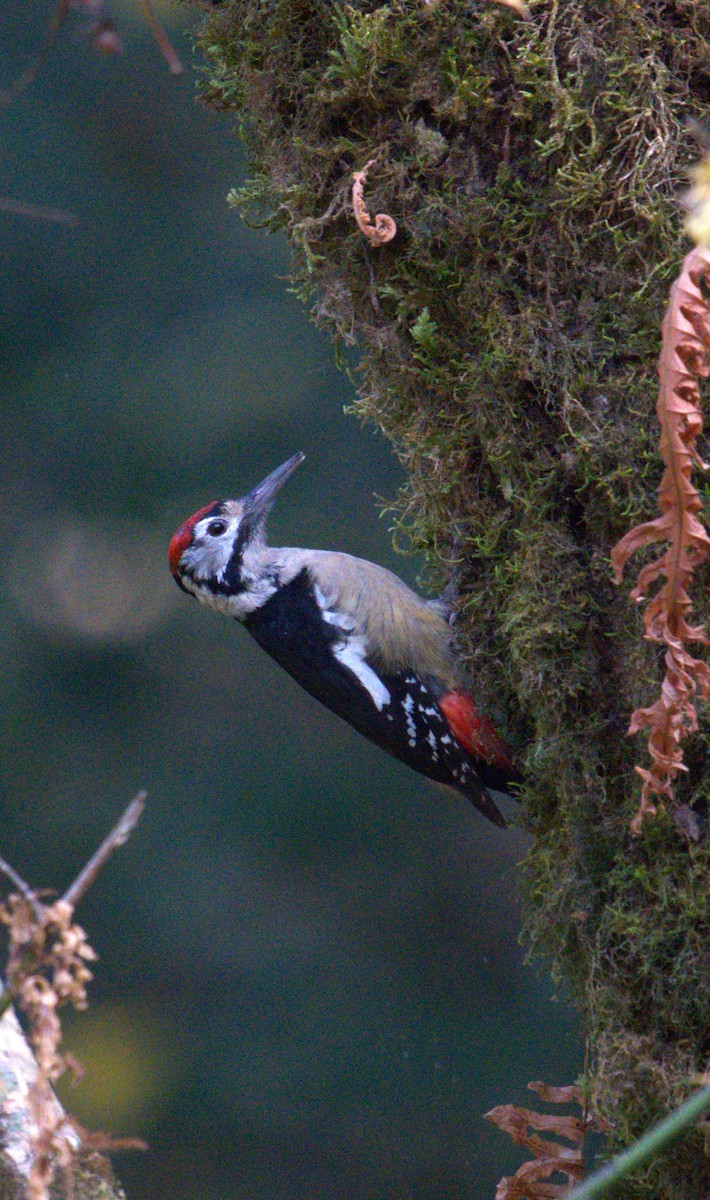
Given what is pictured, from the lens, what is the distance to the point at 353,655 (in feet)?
10.6

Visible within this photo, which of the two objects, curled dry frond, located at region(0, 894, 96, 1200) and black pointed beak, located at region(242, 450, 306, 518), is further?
black pointed beak, located at region(242, 450, 306, 518)

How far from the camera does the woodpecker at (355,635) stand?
3008 millimetres

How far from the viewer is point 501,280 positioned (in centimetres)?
212

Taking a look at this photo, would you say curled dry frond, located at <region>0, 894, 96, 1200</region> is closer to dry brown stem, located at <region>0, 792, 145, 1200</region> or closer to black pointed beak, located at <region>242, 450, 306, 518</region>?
dry brown stem, located at <region>0, 792, 145, 1200</region>

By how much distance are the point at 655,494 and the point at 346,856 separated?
10.8ft

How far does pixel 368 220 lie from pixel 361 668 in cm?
133

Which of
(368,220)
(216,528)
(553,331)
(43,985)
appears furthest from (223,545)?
(43,985)

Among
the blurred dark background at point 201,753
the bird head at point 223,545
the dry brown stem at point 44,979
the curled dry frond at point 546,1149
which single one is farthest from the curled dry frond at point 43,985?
the blurred dark background at point 201,753

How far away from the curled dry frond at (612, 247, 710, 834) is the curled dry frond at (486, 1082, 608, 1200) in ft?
Result: 2.58

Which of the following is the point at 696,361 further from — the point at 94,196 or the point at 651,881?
the point at 94,196

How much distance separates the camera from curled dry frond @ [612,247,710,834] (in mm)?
1601

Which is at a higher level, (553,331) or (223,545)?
(553,331)

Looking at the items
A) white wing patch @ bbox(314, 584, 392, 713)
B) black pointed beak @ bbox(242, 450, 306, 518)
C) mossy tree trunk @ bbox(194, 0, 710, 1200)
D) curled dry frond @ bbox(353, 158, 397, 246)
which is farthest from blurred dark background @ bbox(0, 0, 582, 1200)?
curled dry frond @ bbox(353, 158, 397, 246)

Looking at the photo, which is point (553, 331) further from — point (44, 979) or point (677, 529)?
point (44, 979)
